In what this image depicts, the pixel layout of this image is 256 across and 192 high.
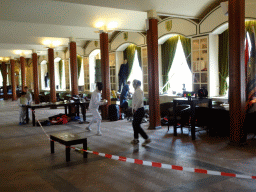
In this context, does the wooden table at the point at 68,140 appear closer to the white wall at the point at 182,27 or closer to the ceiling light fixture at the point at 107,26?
the ceiling light fixture at the point at 107,26

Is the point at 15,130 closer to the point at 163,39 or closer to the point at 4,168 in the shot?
the point at 4,168

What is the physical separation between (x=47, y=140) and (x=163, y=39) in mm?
6520

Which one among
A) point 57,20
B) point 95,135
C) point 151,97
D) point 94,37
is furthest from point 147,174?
point 94,37

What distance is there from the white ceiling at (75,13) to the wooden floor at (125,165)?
3.60m

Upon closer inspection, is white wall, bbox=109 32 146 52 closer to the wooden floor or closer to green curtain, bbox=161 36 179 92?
green curtain, bbox=161 36 179 92

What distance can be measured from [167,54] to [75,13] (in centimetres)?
435

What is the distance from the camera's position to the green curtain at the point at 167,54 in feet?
36.5

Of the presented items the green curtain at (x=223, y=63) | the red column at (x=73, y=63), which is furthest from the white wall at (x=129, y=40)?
the green curtain at (x=223, y=63)

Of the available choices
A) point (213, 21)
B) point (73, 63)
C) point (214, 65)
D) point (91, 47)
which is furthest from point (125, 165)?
point (91, 47)

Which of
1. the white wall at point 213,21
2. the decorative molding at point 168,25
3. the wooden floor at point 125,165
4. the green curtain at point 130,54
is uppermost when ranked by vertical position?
the decorative molding at point 168,25

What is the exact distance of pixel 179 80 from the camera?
11.4 metres

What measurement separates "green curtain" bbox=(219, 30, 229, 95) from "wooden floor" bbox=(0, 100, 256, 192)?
271cm

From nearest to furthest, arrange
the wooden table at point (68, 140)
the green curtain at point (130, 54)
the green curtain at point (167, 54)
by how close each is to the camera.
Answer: the wooden table at point (68, 140) < the green curtain at point (167, 54) < the green curtain at point (130, 54)

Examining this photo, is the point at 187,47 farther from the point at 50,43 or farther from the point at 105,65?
the point at 50,43
